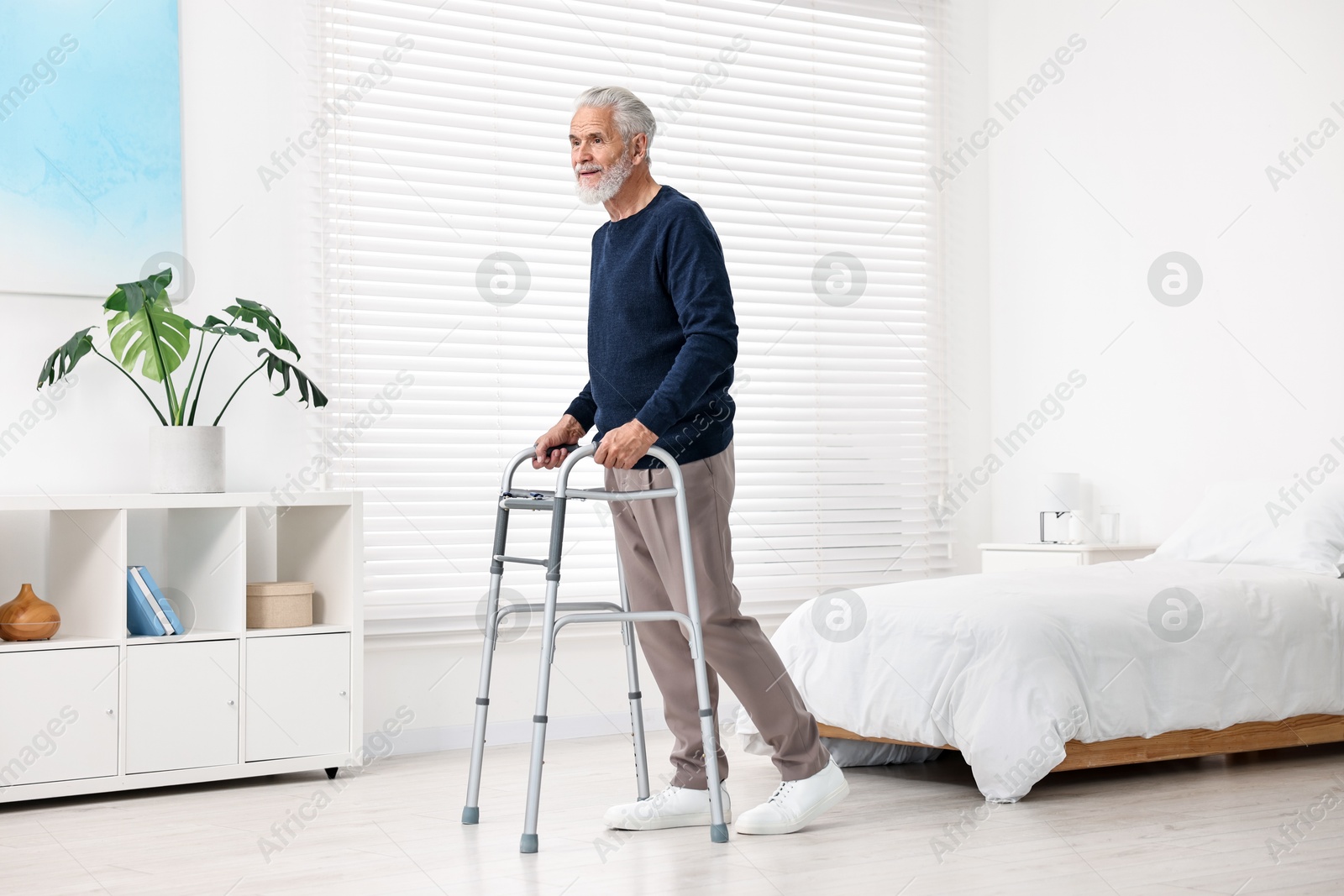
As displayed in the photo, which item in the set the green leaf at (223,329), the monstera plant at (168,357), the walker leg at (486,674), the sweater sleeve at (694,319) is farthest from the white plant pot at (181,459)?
the sweater sleeve at (694,319)

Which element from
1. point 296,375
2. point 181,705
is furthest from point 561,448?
point 181,705

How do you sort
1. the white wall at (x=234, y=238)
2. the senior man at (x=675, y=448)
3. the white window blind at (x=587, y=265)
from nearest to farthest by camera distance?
1. the senior man at (x=675, y=448)
2. the white wall at (x=234, y=238)
3. the white window blind at (x=587, y=265)

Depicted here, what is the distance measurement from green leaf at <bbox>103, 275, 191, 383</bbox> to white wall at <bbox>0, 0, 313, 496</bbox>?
242mm

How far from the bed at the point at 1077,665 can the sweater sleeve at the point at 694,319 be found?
1.09 m

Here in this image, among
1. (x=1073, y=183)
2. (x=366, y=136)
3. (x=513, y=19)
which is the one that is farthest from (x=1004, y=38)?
(x=366, y=136)

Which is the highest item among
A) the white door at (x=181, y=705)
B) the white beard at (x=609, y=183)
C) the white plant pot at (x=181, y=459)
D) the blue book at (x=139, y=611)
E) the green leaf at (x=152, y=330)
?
the white beard at (x=609, y=183)

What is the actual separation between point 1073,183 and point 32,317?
3.79 metres

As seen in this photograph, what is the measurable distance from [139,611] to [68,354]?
717 millimetres

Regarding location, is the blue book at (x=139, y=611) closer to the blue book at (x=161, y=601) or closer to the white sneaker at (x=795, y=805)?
the blue book at (x=161, y=601)

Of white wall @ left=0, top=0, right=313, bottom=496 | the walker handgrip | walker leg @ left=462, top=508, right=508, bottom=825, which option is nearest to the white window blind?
white wall @ left=0, top=0, right=313, bottom=496

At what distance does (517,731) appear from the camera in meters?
4.32

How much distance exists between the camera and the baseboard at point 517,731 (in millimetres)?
4156

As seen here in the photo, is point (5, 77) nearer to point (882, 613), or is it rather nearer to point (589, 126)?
point (589, 126)

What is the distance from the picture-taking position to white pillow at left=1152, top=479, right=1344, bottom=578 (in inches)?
152
